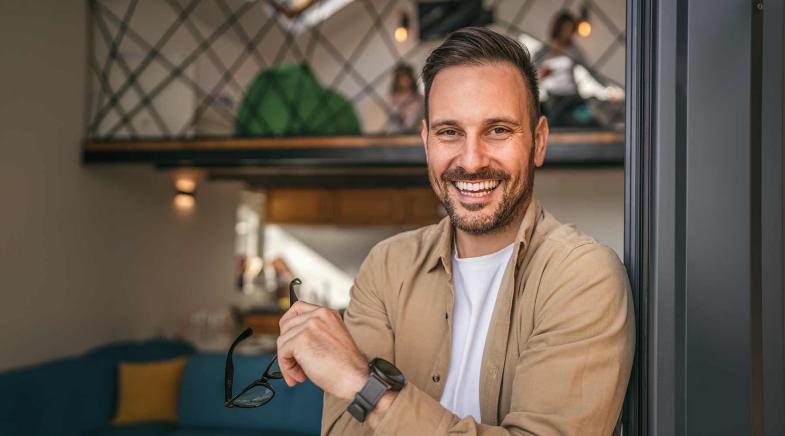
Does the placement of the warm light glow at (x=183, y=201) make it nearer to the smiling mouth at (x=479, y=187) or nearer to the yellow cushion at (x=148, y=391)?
the yellow cushion at (x=148, y=391)

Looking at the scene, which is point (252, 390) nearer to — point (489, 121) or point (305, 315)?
point (305, 315)

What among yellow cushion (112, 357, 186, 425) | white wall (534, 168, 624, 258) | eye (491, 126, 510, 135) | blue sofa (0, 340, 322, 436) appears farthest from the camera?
white wall (534, 168, 624, 258)

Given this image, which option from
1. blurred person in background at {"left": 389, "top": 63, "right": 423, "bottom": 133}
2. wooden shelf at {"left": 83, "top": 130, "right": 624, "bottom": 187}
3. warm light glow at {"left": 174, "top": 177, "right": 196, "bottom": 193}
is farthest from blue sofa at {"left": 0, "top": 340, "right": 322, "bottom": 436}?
blurred person in background at {"left": 389, "top": 63, "right": 423, "bottom": 133}

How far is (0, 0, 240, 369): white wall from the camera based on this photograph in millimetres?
3459

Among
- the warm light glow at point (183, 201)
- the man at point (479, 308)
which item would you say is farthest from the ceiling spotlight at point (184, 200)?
the man at point (479, 308)

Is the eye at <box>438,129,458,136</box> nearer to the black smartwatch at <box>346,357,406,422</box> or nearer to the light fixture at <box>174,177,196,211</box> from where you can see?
the black smartwatch at <box>346,357,406,422</box>

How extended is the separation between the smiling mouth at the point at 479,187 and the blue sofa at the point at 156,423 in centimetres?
297

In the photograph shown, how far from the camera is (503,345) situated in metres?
1.07

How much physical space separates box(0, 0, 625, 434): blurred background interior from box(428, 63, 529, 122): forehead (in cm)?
230

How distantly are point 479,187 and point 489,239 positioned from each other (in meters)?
0.14

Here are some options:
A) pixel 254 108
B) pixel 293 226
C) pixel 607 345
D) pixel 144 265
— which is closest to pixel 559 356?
Result: pixel 607 345

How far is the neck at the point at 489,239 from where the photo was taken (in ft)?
3.91

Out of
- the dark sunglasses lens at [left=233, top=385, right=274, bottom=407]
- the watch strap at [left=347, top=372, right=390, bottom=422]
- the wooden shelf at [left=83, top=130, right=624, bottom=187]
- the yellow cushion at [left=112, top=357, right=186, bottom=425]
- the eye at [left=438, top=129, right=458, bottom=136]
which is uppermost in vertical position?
the wooden shelf at [left=83, top=130, right=624, bottom=187]

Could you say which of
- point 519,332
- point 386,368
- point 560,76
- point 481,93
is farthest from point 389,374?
point 560,76
